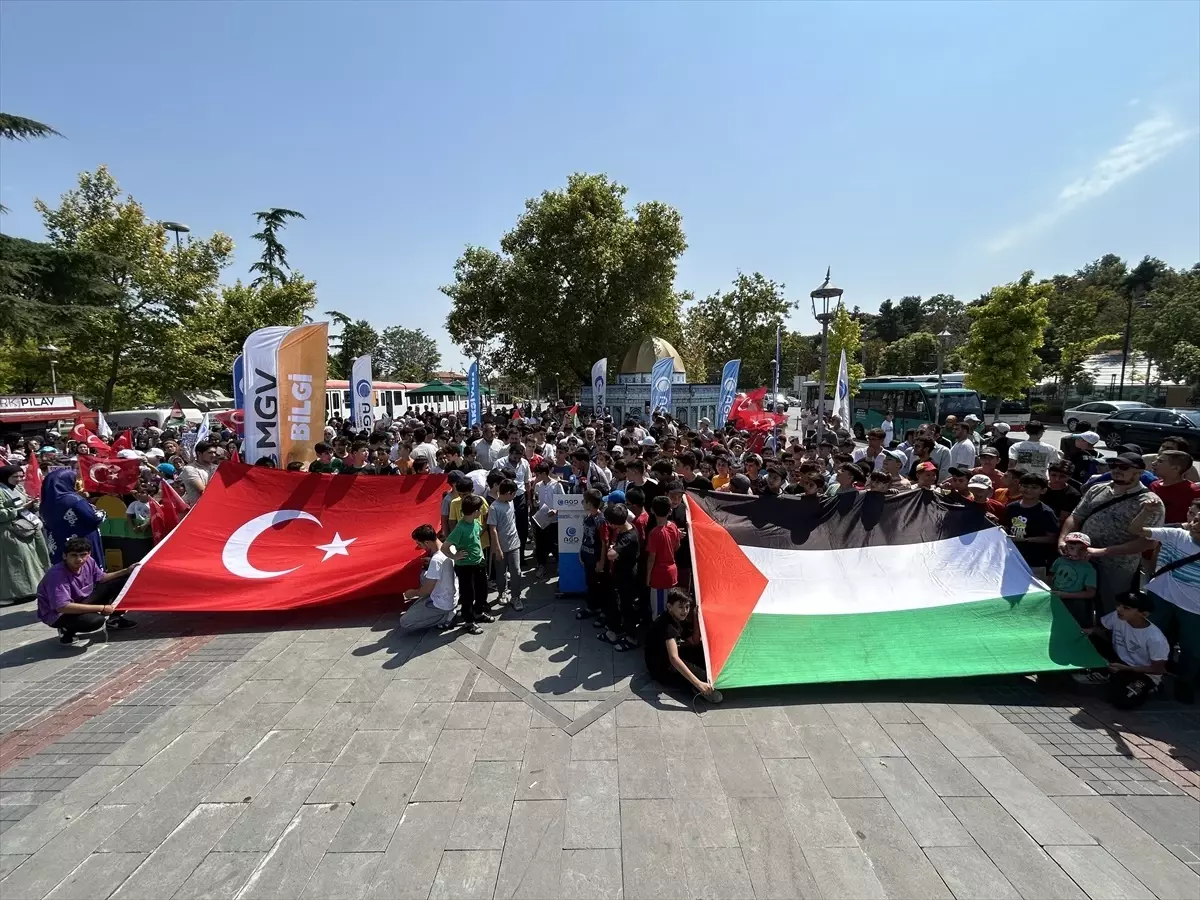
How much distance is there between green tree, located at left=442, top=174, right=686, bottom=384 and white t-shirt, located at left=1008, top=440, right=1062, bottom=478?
69.5 ft

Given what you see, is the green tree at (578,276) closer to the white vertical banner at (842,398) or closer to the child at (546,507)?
the white vertical banner at (842,398)

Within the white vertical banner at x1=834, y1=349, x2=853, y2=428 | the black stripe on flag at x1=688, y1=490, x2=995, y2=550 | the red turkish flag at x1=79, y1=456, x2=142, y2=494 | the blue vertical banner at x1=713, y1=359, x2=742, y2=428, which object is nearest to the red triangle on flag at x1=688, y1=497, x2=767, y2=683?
the black stripe on flag at x1=688, y1=490, x2=995, y2=550

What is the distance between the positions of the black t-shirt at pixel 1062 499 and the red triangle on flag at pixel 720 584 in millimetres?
3747

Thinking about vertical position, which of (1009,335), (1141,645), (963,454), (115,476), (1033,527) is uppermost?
(1009,335)

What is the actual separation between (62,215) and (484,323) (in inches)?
695

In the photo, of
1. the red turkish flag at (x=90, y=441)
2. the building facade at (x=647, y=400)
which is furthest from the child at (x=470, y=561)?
the building facade at (x=647, y=400)

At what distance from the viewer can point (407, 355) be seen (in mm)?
84250

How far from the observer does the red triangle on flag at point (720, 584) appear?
15.3ft

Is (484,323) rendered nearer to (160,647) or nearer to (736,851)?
(160,647)

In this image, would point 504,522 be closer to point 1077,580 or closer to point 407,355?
point 1077,580

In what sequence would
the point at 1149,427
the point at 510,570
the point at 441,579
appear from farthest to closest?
the point at 1149,427
the point at 510,570
the point at 441,579

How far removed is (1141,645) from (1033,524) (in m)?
1.44

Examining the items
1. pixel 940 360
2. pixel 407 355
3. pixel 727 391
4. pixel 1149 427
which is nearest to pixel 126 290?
pixel 727 391

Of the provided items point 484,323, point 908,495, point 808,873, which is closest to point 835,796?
point 808,873
